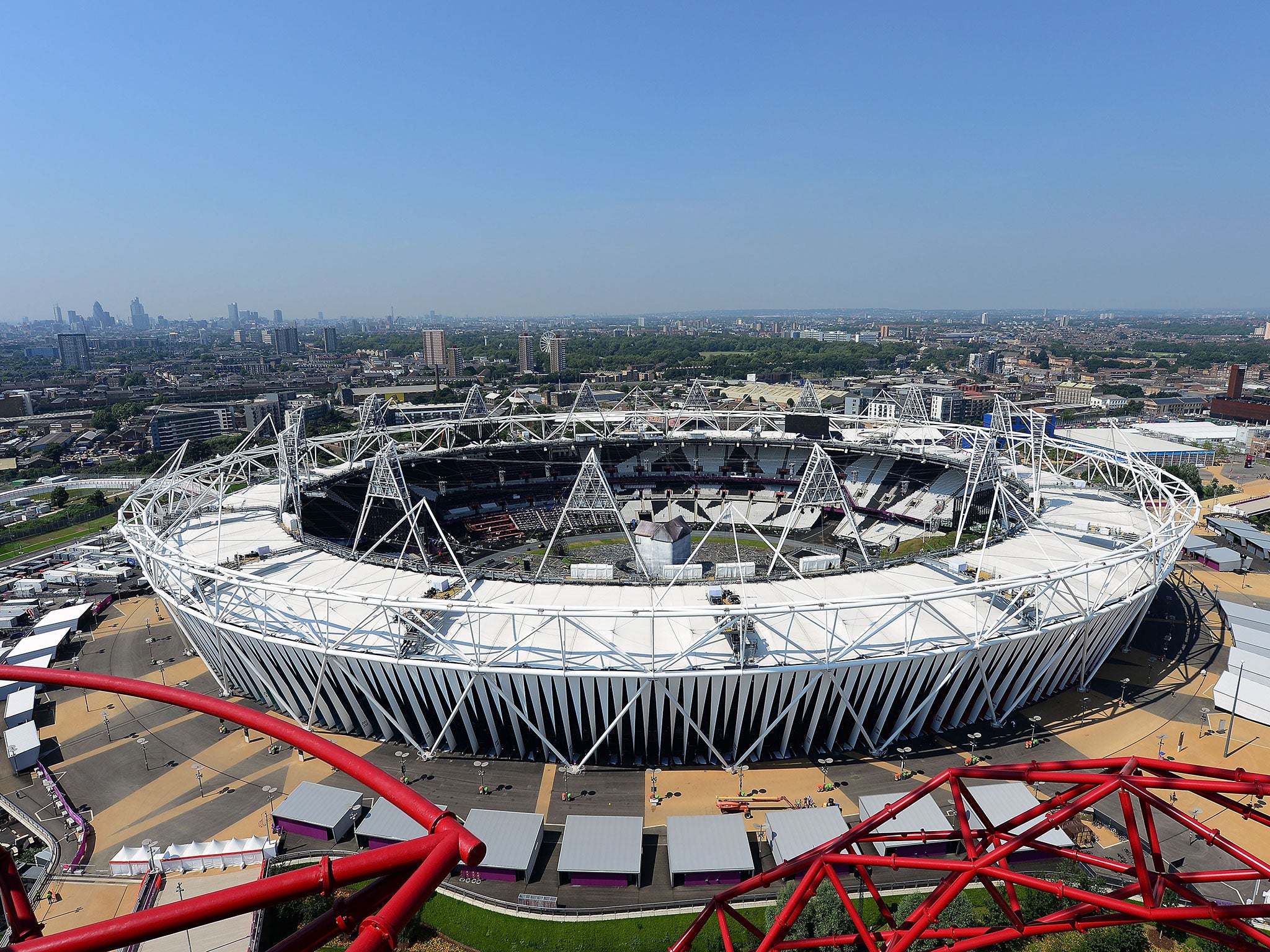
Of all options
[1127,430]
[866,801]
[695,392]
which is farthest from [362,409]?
[1127,430]

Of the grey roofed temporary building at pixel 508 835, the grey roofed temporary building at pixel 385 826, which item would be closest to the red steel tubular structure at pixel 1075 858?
the grey roofed temporary building at pixel 508 835

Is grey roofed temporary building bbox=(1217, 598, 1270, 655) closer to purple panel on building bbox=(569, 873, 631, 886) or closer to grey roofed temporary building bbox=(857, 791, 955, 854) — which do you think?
grey roofed temporary building bbox=(857, 791, 955, 854)

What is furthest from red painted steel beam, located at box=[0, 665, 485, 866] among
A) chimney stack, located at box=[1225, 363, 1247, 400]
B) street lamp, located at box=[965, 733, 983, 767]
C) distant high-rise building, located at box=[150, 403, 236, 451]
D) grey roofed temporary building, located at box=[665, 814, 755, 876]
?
chimney stack, located at box=[1225, 363, 1247, 400]

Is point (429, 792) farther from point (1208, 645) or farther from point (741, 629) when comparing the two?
point (1208, 645)

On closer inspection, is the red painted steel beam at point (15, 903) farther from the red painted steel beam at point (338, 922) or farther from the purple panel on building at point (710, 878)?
the purple panel on building at point (710, 878)

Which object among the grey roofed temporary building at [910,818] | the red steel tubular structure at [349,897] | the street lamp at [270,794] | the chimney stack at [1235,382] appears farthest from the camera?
the chimney stack at [1235,382]

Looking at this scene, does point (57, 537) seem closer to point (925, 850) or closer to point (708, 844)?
point (708, 844)

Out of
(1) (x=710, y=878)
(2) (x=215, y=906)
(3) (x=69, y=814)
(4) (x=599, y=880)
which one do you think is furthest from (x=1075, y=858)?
(3) (x=69, y=814)
